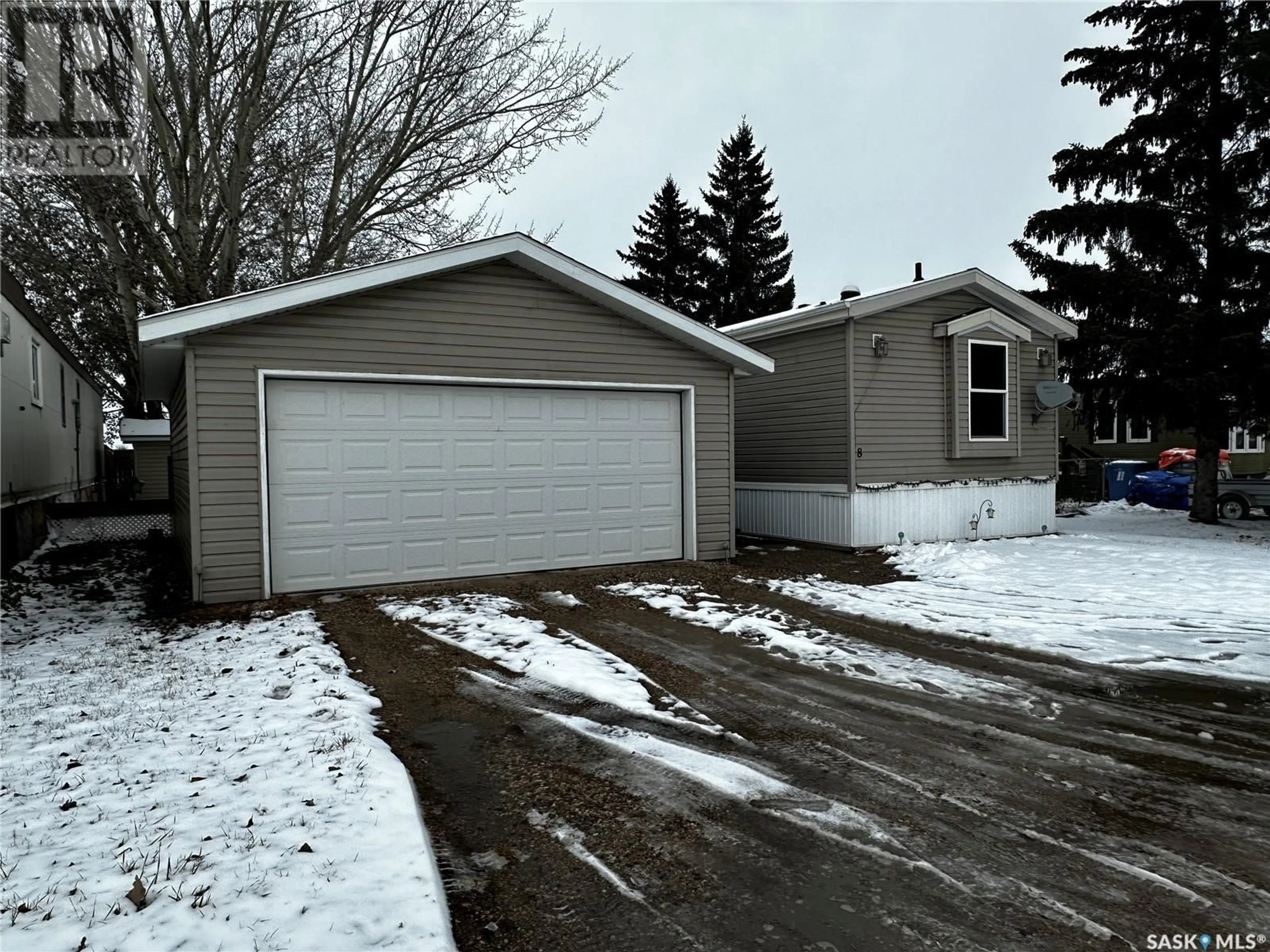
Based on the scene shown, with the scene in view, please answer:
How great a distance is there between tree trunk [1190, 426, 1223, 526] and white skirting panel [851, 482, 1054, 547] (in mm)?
3990

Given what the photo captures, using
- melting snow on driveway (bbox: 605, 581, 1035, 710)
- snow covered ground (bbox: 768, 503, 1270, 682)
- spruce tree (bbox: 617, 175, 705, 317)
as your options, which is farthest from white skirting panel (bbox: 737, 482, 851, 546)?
spruce tree (bbox: 617, 175, 705, 317)

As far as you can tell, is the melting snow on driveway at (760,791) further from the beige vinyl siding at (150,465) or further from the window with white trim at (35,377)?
the beige vinyl siding at (150,465)

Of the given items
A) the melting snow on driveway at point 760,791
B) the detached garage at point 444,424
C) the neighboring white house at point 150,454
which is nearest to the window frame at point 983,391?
the detached garage at point 444,424

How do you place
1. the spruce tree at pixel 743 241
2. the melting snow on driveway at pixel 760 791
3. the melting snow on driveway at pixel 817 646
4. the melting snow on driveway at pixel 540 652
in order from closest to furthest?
the melting snow on driveway at pixel 760 791 → the melting snow on driveway at pixel 540 652 → the melting snow on driveway at pixel 817 646 → the spruce tree at pixel 743 241

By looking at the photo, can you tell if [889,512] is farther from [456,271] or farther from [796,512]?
[456,271]

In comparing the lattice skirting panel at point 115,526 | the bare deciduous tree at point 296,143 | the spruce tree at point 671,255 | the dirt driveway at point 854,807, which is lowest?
the dirt driveway at point 854,807

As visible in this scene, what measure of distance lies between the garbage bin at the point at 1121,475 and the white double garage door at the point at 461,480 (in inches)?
633

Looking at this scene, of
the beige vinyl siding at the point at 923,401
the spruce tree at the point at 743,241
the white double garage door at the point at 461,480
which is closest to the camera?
the white double garage door at the point at 461,480

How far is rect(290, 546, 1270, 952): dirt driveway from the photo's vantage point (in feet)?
8.42

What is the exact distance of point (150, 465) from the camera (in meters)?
23.0

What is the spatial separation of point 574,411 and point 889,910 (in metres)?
7.25

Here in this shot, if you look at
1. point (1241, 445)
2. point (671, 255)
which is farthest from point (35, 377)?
point (1241, 445)

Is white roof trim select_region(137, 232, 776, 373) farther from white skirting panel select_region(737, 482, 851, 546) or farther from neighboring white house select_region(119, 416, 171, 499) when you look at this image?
neighboring white house select_region(119, 416, 171, 499)

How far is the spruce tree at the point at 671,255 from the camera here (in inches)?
1428
